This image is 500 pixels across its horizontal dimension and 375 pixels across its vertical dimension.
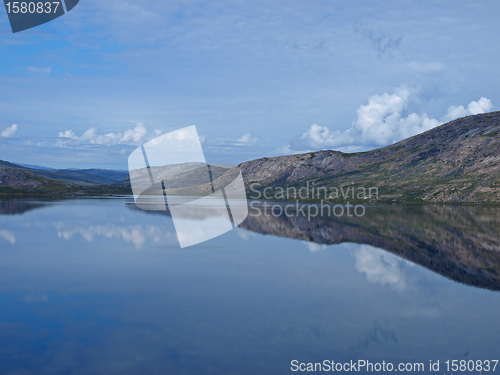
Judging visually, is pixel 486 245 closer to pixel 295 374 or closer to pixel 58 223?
pixel 295 374

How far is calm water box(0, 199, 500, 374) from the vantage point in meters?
14.7

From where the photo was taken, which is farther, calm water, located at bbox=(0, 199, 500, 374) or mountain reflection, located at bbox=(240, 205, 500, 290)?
mountain reflection, located at bbox=(240, 205, 500, 290)

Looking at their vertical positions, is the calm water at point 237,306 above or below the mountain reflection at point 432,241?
above

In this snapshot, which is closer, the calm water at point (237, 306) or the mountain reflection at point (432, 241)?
Answer: the calm water at point (237, 306)

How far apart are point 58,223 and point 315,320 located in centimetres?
5534

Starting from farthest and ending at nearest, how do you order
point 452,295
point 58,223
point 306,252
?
point 58,223 < point 306,252 < point 452,295

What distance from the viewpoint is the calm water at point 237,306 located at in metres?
14.7

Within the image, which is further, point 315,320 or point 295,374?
point 315,320

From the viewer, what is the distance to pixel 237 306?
2080cm

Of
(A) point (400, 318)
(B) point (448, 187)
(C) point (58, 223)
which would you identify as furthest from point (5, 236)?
(B) point (448, 187)

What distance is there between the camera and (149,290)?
23828 millimetres

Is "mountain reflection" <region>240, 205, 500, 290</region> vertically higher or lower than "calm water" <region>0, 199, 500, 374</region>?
lower

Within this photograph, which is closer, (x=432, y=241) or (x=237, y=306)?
(x=237, y=306)

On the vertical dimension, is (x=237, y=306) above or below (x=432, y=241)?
above
